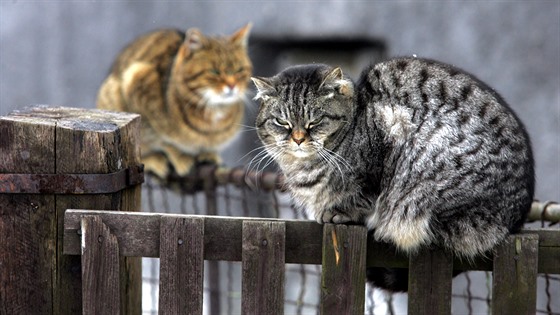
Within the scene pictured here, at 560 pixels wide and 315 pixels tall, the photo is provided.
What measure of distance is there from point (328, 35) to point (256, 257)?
129 inches

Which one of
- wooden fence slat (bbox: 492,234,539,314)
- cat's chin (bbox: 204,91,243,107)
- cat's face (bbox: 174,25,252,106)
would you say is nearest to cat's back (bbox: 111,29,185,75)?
cat's face (bbox: 174,25,252,106)

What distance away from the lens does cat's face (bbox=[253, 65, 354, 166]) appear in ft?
8.10

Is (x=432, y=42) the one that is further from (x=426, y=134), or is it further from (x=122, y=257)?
(x=122, y=257)

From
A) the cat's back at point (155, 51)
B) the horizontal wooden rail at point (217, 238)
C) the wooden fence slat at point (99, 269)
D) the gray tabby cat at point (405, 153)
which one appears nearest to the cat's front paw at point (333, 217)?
the gray tabby cat at point (405, 153)

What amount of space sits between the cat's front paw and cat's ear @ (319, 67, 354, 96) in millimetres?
363

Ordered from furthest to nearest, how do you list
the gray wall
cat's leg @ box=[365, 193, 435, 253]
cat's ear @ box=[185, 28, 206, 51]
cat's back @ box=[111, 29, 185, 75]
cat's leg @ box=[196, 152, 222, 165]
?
1. cat's back @ box=[111, 29, 185, 75]
2. cat's ear @ box=[185, 28, 206, 51]
3. cat's leg @ box=[196, 152, 222, 165]
4. the gray wall
5. cat's leg @ box=[365, 193, 435, 253]

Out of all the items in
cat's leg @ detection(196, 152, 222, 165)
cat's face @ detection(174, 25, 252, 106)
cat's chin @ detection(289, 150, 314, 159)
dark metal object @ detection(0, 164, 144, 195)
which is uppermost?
cat's face @ detection(174, 25, 252, 106)

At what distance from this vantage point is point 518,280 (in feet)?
7.02

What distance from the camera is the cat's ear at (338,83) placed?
8.09ft

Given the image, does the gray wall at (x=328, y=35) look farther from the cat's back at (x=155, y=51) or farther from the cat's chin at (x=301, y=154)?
the cat's chin at (x=301, y=154)

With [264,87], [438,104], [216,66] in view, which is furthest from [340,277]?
[216,66]

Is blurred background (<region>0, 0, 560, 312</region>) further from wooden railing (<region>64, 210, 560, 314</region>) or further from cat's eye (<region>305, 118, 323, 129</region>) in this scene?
wooden railing (<region>64, 210, 560, 314</region>)

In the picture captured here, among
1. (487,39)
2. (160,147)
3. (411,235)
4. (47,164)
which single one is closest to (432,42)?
(487,39)

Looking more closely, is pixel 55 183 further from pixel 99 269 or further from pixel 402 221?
pixel 402 221
